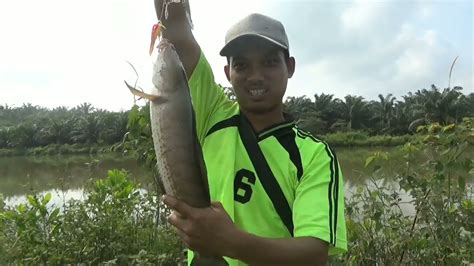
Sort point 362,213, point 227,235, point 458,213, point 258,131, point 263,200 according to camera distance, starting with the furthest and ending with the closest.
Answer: point 362,213 → point 458,213 → point 258,131 → point 263,200 → point 227,235

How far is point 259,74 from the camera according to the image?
1745 millimetres

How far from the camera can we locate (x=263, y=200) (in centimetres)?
170

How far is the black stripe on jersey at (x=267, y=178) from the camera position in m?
1.67

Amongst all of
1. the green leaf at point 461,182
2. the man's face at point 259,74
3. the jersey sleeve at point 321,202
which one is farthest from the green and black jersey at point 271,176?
the green leaf at point 461,182

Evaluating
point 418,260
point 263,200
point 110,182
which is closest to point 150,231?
point 110,182

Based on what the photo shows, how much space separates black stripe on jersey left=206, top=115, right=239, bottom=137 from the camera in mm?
1875

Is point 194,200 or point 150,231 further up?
point 194,200

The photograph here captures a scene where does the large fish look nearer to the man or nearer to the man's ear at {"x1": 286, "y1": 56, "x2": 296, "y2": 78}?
the man

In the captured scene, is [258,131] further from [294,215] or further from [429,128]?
[429,128]

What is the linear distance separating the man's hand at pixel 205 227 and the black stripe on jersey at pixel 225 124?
543 millimetres

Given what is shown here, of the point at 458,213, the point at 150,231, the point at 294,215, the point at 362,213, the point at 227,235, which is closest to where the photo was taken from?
the point at 227,235

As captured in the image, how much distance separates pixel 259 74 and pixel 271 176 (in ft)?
1.28

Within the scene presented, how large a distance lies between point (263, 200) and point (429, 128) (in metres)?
2.45

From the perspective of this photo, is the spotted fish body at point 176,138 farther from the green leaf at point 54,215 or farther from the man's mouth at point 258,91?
the green leaf at point 54,215
